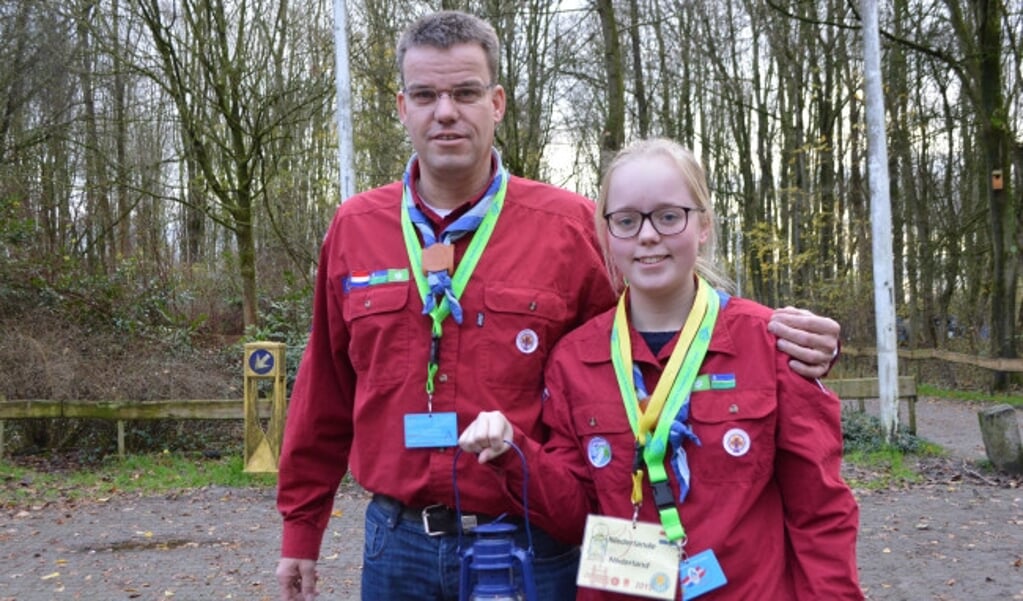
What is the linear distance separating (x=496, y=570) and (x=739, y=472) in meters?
0.59

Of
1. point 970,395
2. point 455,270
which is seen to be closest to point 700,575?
point 455,270

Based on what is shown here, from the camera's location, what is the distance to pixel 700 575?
6.97ft

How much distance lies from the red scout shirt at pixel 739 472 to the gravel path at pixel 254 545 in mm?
4561

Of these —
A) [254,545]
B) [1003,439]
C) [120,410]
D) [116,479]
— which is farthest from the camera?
[120,410]

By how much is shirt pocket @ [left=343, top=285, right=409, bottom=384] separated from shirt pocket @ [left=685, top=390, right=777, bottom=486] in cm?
77

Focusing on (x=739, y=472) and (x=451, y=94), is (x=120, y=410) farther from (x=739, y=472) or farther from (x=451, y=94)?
(x=739, y=472)

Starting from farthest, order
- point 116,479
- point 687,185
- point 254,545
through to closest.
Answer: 1. point 116,479
2. point 254,545
3. point 687,185

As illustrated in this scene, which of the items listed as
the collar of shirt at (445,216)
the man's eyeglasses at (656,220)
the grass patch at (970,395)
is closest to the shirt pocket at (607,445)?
the man's eyeglasses at (656,220)

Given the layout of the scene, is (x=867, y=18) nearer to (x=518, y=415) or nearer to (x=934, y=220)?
(x=518, y=415)

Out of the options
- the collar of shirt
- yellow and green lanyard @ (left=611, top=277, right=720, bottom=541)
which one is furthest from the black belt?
the collar of shirt

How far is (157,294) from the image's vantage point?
1532cm

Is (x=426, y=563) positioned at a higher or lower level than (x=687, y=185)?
lower

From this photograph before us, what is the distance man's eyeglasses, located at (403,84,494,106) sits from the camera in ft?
8.17

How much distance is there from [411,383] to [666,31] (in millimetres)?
29081
